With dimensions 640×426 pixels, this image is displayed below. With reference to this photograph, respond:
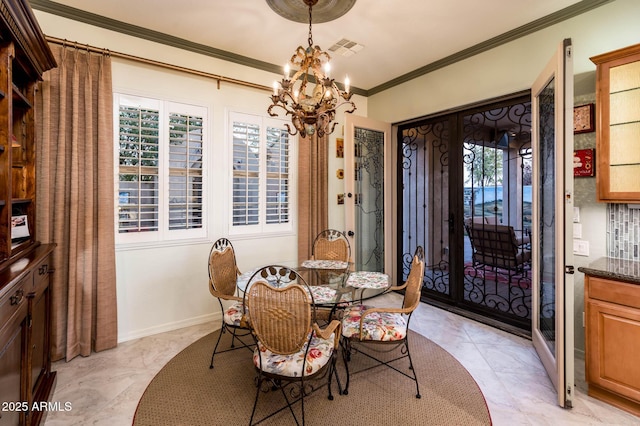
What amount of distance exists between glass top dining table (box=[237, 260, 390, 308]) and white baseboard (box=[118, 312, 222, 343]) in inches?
50.3

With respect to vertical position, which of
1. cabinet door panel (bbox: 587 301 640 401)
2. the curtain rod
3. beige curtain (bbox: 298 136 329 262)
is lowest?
cabinet door panel (bbox: 587 301 640 401)

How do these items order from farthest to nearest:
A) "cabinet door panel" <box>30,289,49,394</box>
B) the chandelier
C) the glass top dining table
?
the chandelier → the glass top dining table → "cabinet door panel" <box>30,289,49,394</box>

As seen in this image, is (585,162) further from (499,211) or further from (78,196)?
(78,196)

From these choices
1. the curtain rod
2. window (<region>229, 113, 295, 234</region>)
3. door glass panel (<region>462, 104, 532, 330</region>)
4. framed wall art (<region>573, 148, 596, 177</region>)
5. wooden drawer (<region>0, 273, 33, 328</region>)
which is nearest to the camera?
wooden drawer (<region>0, 273, 33, 328</region>)

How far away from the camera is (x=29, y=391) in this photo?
1706mm

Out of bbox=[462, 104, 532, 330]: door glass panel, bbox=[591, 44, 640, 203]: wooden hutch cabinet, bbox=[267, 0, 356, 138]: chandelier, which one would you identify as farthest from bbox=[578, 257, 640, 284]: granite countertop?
bbox=[267, 0, 356, 138]: chandelier

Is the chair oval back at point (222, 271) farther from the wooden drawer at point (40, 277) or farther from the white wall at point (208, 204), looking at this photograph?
the wooden drawer at point (40, 277)

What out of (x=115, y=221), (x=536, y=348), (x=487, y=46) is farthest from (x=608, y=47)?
(x=115, y=221)

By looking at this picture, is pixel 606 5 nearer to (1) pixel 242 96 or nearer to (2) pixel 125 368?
(1) pixel 242 96

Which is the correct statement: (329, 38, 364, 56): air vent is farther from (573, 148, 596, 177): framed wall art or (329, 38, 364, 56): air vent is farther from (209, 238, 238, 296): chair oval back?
(209, 238, 238, 296): chair oval back

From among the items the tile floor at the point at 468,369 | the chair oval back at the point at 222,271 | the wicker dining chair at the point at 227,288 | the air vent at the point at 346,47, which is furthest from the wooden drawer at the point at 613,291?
the air vent at the point at 346,47

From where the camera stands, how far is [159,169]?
3211mm

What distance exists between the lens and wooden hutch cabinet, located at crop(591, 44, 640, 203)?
2.21 meters

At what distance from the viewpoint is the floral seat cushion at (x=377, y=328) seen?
7.27 feet
